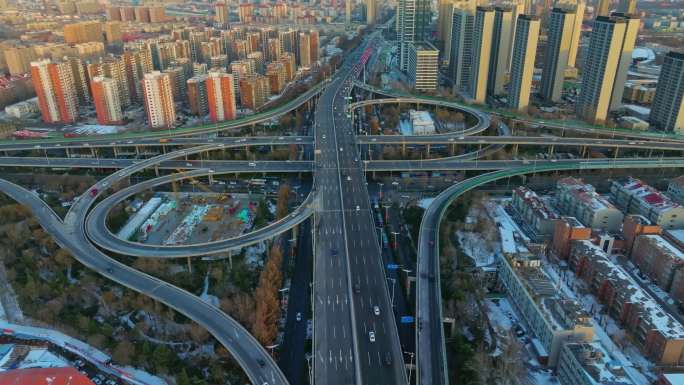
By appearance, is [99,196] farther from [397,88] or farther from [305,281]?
[397,88]

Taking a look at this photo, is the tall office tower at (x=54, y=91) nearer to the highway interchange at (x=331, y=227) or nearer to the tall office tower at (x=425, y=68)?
the highway interchange at (x=331, y=227)

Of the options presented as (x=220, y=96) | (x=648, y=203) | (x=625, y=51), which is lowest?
(x=648, y=203)

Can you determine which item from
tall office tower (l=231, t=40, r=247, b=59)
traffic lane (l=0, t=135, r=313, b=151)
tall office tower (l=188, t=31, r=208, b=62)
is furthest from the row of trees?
tall office tower (l=188, t=31, r=208, b=62)

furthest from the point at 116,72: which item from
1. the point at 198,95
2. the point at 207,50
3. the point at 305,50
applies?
the point at 305,50

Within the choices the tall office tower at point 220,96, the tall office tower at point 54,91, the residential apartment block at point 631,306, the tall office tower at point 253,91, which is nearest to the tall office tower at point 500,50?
the tall office tower at point 253,91

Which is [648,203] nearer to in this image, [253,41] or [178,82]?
[178,82]

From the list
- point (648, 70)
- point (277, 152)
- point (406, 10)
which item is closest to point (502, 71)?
point (406, 10)

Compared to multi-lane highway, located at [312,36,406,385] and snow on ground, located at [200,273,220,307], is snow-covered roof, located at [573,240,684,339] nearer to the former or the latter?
multi-lane highway, located at [312,36,406,385]
